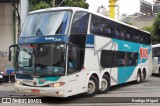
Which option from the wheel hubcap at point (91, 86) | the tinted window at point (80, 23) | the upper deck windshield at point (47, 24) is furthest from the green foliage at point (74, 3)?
the upper deck windshield at point (47, 24)

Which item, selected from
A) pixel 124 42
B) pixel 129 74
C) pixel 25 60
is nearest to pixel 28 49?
pixel 25 60

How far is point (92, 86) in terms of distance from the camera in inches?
530

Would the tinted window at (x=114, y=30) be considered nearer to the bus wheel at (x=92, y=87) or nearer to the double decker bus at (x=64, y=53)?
the double decker bus at (x=64, y=53)

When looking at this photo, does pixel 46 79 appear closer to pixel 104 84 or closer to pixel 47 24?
pixel 47 24

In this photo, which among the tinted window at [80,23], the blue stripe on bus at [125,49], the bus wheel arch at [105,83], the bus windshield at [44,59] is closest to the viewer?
the bus windshield at [44,59]

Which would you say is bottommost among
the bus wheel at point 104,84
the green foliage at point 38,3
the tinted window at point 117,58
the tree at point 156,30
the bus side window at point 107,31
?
the bus wheel at point 104,84

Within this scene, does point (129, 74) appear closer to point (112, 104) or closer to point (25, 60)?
point (112, 104)

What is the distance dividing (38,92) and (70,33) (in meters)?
2.53

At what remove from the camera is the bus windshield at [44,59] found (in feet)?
37.2

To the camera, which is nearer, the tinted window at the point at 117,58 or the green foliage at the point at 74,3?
the tinted window at the point at 117,58

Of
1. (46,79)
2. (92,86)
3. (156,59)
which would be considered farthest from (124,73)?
(156,59)

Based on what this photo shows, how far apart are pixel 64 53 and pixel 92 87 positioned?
2.79m

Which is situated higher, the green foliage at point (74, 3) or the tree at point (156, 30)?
the green foliage at point (74, 3)

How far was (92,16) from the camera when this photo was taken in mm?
13523
